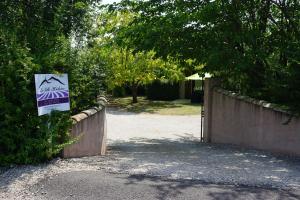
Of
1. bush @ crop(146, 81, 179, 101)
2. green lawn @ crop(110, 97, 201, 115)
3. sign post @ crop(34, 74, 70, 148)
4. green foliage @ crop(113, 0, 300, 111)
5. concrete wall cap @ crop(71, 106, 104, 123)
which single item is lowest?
green lawn @ crop(110, 97, 201, 115)

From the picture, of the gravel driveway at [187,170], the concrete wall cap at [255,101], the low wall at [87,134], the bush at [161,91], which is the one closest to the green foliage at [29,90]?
the gravel driveway at [187,170]

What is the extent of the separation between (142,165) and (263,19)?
7.23 m

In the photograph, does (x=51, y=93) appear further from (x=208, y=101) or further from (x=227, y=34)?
(x=208, y=101)

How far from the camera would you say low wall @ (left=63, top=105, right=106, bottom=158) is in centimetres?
765

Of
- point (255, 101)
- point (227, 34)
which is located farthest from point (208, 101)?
point (255, 101)

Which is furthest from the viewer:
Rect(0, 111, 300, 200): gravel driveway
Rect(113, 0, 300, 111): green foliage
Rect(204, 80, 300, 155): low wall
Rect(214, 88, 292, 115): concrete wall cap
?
Rect(113, 0, 300, 111): green foliage

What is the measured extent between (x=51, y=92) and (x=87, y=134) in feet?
6.12

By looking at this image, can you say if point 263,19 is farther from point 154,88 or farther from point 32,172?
point 154,88

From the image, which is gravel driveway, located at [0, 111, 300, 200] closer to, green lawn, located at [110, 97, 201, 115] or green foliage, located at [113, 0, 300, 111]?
green foliage, located at [113, 0, 300, 111]

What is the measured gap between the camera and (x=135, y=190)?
18.2ft

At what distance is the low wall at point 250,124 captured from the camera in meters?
9.38

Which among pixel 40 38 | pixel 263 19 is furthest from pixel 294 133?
pixel 40 38

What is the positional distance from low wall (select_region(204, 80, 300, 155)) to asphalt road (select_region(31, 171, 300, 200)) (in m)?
3.85

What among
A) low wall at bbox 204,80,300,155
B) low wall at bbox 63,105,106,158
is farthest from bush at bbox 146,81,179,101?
low wall at bbox 63,105,106,158
